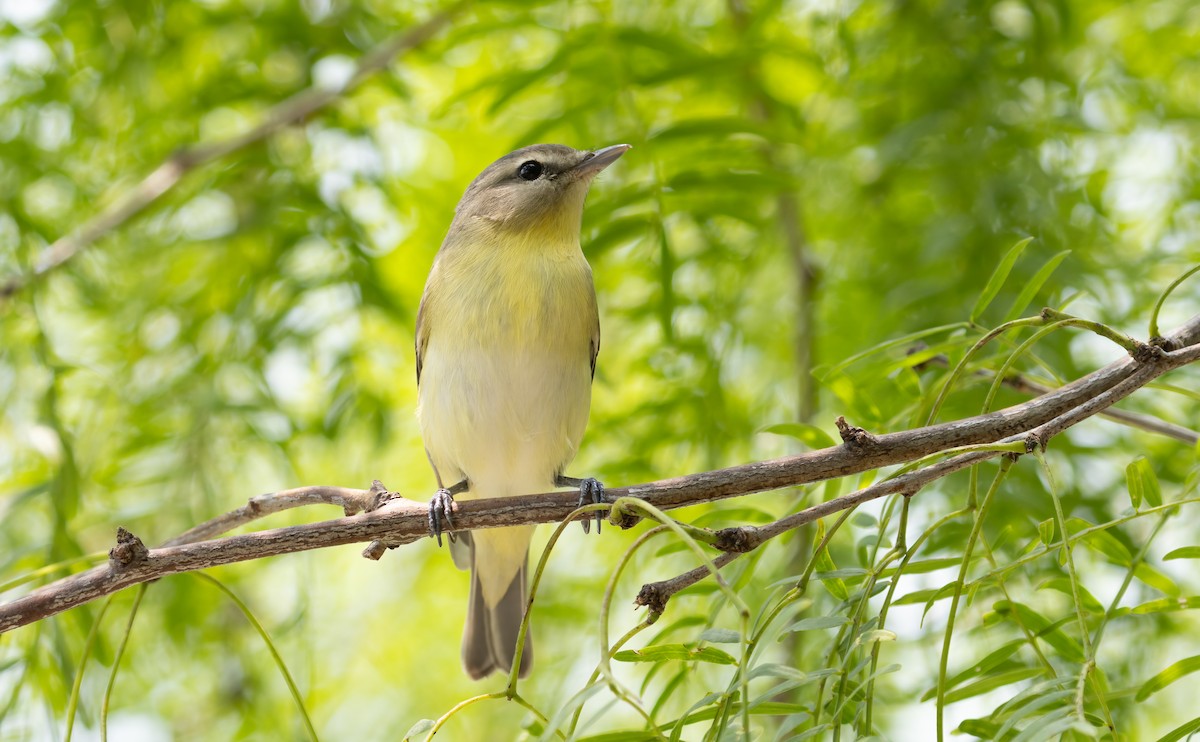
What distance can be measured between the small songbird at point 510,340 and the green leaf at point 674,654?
171 centimetres

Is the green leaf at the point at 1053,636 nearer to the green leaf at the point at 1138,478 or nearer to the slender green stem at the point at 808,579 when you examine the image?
the green leaf at the point at 1138,478

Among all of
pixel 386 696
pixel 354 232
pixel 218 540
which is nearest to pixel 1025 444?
pixel 218 540

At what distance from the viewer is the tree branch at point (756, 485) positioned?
6.86ft

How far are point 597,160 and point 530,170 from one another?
0.40m

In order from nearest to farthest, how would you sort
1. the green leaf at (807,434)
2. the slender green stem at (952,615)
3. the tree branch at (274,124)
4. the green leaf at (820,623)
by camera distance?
the slender green stem at (952,615)
the green leaf at (820,623)
the green leaf at (807,434)
the tree branch at (274,124)

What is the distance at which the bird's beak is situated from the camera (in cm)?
367

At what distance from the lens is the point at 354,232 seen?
422 centimetres

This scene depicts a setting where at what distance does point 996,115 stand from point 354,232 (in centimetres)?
238

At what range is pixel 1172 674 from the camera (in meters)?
2.04

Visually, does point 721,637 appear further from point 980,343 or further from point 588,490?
point 588,490

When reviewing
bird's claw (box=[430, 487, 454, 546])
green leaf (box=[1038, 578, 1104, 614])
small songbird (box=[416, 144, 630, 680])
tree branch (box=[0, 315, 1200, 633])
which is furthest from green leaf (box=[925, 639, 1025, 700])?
small songbird (box=[416, 144, 630, 680])

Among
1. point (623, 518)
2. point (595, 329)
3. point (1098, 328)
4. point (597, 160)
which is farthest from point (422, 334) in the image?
point (1098, 328)

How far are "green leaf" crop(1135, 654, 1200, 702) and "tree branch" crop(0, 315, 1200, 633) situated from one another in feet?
1.51

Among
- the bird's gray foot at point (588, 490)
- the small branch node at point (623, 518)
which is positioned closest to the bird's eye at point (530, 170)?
the bird's gray foot at point (588, 490)
